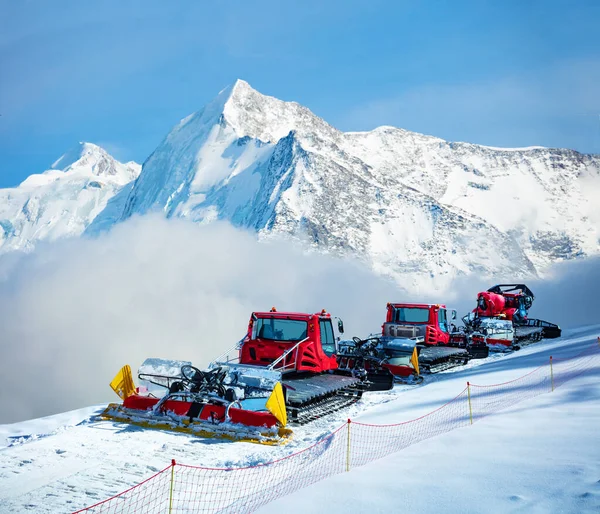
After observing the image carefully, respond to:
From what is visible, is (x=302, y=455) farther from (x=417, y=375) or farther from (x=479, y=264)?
(x=479, y=264)

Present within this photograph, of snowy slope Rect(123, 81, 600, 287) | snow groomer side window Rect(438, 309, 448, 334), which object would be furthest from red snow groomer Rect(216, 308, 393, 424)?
snowy slope Rect(123, 81, 600, 287)

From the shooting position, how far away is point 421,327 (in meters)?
18.6

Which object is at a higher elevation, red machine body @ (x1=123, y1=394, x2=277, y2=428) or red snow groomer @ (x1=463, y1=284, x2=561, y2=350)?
red snow groomer @ (x1=463, y1=284, x2=561, y2=350)

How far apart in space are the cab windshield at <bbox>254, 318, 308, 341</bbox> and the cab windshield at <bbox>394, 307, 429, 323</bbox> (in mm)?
8491

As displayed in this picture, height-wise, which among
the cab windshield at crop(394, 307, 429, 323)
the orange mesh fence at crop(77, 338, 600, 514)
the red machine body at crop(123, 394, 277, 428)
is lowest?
the orange mesh fence at crop(77, 338, 600, 514)

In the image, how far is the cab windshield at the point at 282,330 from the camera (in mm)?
11477

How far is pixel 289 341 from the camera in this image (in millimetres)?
11297

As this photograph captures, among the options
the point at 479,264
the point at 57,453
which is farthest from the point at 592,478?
the point at 479,264

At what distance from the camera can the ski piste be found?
8.16m

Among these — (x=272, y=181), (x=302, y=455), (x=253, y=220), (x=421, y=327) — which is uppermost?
(x=272, y=181)

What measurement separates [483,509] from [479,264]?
12857 centimetres

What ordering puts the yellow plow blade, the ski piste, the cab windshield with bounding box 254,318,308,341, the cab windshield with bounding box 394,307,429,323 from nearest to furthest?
the yellow plow blade, the ski piste, the cab windshield with bounding box 254,318,308,341, the cab windshield with bounding box 394,307,429,323

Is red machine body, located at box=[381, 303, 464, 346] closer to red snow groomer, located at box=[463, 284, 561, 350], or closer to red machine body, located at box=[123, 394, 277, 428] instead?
red snow groomer, located at box=[463, 284, 561, 350]

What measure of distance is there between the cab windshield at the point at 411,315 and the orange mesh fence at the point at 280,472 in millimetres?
8354
